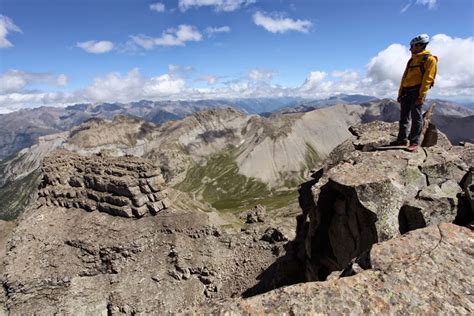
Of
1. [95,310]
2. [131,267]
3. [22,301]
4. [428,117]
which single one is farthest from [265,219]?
[428,117]

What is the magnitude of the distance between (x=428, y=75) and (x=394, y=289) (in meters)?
14.4

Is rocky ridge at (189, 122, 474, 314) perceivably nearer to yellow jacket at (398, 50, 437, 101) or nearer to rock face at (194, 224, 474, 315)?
rock face at (194, 224, 474, 315)

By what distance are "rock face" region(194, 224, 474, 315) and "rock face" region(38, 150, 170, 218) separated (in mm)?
43319

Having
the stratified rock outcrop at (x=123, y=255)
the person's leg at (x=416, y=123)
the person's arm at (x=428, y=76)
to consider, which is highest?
the person's arm at (x=428, y=76)

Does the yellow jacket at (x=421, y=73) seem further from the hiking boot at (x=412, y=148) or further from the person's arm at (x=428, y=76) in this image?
the hiking boot at (x=412, y=148)

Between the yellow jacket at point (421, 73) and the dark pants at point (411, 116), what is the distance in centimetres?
60

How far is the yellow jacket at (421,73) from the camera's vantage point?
20.8m

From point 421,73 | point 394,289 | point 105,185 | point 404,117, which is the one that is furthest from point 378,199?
point 105,185

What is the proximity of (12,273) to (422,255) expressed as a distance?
177ft

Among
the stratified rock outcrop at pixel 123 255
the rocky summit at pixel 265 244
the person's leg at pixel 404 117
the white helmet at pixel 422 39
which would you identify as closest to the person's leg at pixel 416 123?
the person's leg at pixel 404 117

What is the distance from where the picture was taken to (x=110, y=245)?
48.8 metres

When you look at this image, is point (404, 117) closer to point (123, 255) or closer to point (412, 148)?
point (412, 148)

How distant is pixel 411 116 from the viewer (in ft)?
76.1

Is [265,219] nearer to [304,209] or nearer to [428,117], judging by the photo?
[304,209]
